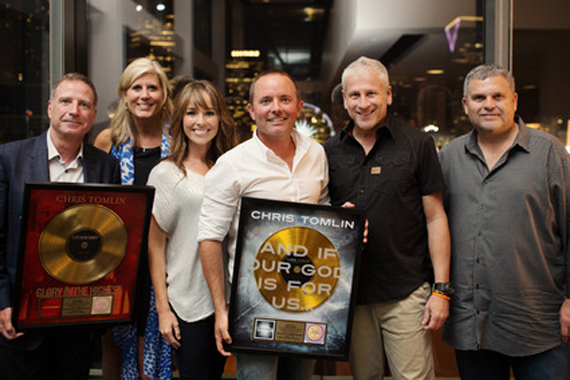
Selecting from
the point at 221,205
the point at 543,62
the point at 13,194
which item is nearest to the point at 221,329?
the point at 221,205

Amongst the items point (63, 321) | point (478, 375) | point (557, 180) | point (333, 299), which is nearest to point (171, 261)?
point (63, 321)

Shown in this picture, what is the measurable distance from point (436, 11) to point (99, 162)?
2.58 metres

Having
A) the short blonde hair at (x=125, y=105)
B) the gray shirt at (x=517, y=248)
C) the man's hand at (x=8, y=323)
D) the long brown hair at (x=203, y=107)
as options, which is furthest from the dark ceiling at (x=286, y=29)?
the man's hand at (x=8, y=323)

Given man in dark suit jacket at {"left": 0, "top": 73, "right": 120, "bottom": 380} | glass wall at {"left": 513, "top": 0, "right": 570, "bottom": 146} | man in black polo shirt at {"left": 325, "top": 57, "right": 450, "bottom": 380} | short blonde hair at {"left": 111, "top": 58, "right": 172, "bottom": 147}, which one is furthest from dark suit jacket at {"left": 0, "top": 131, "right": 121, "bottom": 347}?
glass wall at {"left": 513, "top": 0, "right": 570, "bottom": 146}

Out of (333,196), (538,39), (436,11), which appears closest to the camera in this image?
(333,196)

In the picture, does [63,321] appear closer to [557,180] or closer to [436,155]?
[436,155]

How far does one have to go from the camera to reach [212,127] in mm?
2432

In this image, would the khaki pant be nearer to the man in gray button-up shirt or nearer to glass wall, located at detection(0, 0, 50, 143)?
the man in gray button-up shirt

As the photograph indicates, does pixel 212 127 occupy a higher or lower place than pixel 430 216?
higher

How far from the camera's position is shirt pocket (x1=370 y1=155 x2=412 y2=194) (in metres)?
2.26

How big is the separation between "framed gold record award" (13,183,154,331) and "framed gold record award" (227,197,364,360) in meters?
0.45

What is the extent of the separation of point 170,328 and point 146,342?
0.30m

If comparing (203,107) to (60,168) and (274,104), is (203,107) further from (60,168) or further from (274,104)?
(60,168)

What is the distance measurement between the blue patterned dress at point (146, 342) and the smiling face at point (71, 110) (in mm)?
418
